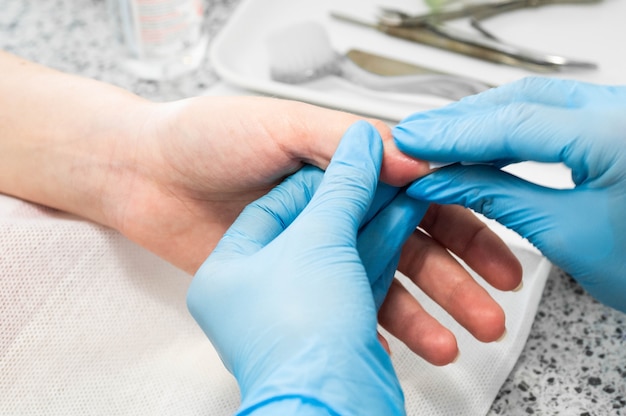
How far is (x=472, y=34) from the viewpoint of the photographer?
92cm

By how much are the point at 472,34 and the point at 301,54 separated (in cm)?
24

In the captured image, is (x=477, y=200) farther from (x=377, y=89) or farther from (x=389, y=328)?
(x=377, y=89)

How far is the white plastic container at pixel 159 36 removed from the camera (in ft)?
2.72

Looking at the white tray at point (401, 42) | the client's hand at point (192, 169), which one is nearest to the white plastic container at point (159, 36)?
the white tray at point (401, 42)

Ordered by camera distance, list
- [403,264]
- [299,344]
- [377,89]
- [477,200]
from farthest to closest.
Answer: [377,89] < [403,264] < [477,200] < [299,344]

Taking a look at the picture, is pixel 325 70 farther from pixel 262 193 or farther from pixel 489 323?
pixel 489 323

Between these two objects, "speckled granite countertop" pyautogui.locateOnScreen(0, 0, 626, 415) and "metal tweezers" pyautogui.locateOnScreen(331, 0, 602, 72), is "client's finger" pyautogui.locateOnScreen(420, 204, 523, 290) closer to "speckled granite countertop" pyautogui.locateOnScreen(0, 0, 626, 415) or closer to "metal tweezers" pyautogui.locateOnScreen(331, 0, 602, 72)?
"speckled granite countertop" pyautogui.locateOnScreen(0, 0, 626, 415)

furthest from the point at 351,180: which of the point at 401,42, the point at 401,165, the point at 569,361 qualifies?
the point at 401,42

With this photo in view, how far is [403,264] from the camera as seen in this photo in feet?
2.10

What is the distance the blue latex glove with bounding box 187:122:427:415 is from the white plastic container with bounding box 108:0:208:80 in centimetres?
38

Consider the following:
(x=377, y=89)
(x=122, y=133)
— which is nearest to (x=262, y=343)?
(x=122, y=133)

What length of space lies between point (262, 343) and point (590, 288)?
0.93 ft

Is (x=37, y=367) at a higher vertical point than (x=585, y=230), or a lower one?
lower

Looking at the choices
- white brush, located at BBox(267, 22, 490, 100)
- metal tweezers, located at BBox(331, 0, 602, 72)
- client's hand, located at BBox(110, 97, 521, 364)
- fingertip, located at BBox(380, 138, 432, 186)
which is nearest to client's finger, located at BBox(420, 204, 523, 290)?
client's hand, located at BBox(110, 97, 521, 364)
